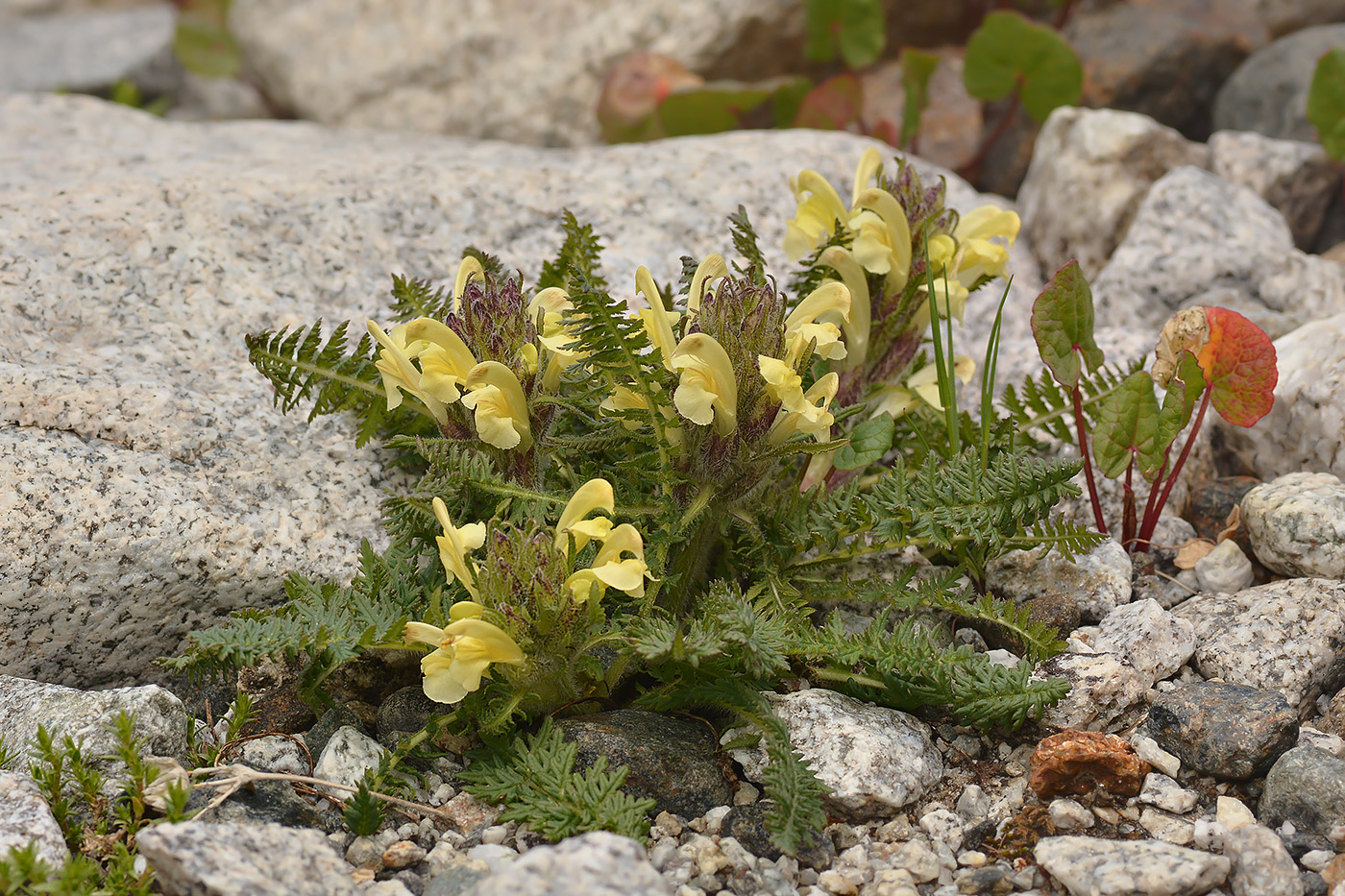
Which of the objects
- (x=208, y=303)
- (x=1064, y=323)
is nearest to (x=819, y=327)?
(x=1064, y=323)

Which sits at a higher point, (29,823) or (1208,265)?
(1208,265)

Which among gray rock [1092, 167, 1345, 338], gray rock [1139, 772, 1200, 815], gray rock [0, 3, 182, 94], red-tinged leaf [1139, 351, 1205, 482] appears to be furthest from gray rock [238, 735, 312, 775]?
gray rock [0, 3, 182, 94]

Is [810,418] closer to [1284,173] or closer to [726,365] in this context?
[726,365]

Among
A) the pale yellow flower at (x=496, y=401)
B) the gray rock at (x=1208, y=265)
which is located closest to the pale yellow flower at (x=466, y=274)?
the pale yellow flower at (x=496, y=401)

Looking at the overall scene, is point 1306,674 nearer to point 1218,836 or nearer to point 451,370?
point 1218,836

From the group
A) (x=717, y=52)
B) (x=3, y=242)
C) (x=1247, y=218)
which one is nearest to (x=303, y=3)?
(x=717, y=52)

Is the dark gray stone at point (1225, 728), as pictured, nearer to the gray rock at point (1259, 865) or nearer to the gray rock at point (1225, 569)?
the gray rock at point (1259, 865)
